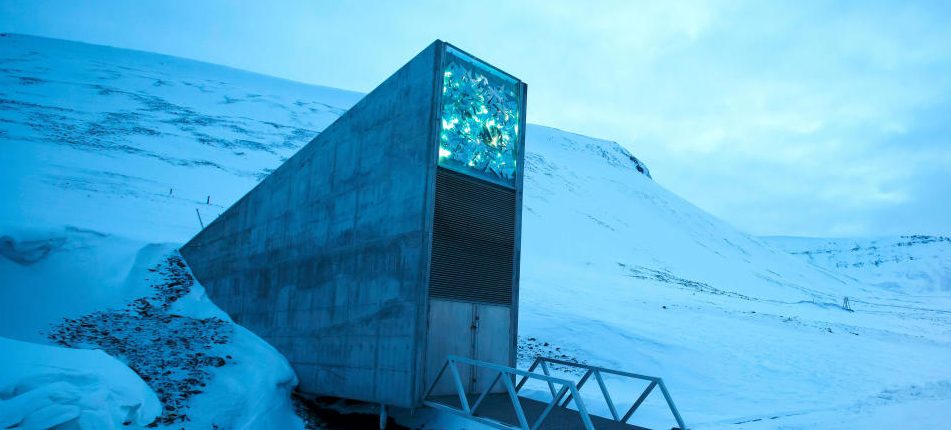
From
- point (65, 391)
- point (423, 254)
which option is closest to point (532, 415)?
point (423, 254)

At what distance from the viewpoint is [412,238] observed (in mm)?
8828

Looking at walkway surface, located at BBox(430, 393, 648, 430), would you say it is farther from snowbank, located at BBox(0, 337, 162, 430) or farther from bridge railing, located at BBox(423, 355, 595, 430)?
snowbank, located at BBox(0, 337, 162, 430)

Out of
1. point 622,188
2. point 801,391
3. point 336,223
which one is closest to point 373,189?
point 336,223

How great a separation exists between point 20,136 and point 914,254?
395ft

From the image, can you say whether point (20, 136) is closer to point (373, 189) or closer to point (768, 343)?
point (373, 189)

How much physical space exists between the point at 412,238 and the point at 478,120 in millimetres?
2356

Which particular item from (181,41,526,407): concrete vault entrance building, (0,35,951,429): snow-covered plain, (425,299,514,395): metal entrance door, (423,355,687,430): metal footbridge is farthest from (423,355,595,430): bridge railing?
(0,35,951,429): snow-covered plain

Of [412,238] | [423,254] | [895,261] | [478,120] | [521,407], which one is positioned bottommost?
[521,407]

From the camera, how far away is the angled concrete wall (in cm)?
884

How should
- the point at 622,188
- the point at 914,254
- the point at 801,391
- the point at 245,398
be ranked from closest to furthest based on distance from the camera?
the point at 245,398
the point at 801,391
the point at 622,188
the point at 914,254

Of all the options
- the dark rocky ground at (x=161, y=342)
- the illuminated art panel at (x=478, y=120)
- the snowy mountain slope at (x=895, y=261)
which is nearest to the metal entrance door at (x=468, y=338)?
the illuminated art panel at (x=478, y=120)

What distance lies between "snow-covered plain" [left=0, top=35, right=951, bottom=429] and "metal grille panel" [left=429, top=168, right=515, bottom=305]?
7.04ft

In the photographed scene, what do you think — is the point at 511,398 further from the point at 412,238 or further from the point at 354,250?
the point at 354,250

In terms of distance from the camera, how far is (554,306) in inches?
786
